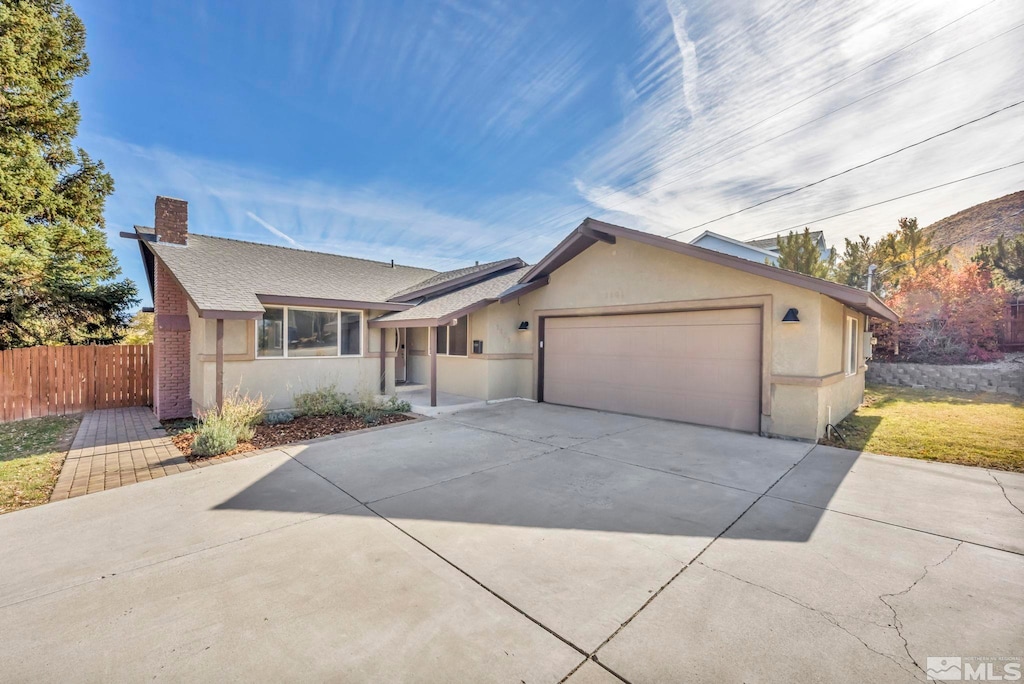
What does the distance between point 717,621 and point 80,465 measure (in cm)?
839

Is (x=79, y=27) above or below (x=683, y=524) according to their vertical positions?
above

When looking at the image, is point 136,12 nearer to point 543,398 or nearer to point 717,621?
point 543,398

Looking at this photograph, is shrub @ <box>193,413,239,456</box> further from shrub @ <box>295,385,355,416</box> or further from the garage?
the garage

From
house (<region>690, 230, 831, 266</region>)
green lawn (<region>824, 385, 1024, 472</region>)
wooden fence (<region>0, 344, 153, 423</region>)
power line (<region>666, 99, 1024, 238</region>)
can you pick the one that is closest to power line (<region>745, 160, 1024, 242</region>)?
power line (<region>666, 99, 1024, 238</region>)

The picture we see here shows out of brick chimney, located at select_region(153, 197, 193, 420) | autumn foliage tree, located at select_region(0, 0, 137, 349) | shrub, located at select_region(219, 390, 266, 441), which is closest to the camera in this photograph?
shrub, located at select_region(219, 390, 266, 441)

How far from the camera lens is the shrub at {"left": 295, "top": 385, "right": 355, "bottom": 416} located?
29.8 feet

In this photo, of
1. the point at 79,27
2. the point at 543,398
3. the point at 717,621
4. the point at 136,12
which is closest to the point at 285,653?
the point at 717,621

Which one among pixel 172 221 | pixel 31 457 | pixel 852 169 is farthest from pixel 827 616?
pixel 172 221

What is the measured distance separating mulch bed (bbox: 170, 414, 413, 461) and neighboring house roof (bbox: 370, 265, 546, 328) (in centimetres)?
245

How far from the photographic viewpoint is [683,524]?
4043mm

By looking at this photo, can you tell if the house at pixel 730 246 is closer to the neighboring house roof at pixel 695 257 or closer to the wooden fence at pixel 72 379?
the neighboring house roof at pixel 695 257

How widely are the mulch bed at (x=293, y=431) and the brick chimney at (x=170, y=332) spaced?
2460mm

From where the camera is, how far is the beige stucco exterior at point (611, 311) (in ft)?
24.0

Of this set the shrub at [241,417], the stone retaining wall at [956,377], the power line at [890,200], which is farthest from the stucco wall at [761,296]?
the shrub at [241,417]
